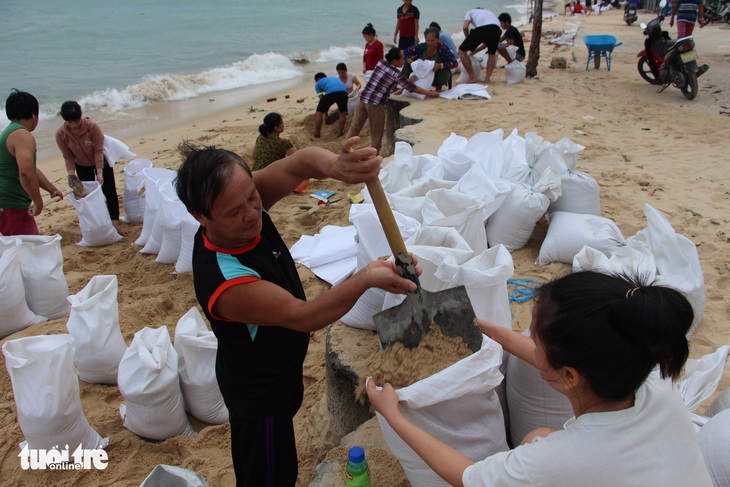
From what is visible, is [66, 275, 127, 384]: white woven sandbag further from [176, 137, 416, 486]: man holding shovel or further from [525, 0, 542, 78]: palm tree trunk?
[525, 0, 542, 78]: palm tree trunk

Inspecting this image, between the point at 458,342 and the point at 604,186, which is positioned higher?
the point at 458,342


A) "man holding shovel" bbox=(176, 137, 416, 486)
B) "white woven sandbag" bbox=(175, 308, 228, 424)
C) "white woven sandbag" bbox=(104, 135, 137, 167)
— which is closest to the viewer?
"man holding shovel" bbox=(176, 137, 416, 486)

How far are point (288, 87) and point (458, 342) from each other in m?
11.5

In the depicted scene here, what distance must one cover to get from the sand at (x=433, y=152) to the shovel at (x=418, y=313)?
1.64 ft

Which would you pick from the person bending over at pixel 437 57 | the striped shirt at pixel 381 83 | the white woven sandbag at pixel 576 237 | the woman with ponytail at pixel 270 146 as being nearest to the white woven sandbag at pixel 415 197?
the white woven sandbag at pixel 576 237

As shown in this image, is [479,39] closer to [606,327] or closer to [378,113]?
[378,113]

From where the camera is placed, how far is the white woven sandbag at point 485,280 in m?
1.79

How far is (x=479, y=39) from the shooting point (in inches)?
299

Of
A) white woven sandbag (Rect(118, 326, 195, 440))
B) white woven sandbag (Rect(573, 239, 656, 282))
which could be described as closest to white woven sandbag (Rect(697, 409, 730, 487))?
white woven sandbag (Rect(573, 239, 656, 282))

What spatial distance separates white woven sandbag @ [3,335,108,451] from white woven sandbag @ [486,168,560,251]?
2.29m

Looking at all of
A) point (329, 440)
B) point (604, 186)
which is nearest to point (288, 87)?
point (604, 186)

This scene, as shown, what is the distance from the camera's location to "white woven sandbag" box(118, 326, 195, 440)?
2.36 metres

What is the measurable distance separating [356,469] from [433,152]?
3385 millimetres

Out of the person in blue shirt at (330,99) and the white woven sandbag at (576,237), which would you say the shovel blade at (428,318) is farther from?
the person in blue shirt at (330,99)
